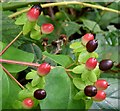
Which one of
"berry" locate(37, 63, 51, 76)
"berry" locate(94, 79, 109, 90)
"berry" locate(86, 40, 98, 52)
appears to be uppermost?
"berry" locate(37, 63, 51, 76)

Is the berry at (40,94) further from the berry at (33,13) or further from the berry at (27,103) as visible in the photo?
the berry at (33,13)

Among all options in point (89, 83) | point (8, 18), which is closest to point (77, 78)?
point (89, 83)

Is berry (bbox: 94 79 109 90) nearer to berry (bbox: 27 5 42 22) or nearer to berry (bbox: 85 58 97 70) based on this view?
berry (bbox: 85 58 97 70)

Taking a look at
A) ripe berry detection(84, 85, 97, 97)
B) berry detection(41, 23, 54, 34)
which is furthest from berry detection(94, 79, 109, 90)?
berry detection(41, 23, 54, 34)

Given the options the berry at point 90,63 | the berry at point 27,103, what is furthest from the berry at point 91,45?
the berry at point 27,103

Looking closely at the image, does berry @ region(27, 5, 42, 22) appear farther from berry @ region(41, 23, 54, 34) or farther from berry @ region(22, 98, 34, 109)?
berry @ region(22, 98, 34, 109)

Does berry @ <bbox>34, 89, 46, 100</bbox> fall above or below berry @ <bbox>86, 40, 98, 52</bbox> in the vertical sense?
below
